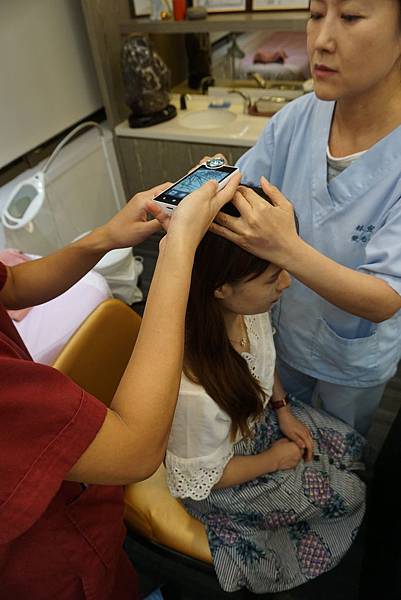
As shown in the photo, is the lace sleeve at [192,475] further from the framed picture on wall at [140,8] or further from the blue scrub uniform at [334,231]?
the framed picture on wall at [140,8]

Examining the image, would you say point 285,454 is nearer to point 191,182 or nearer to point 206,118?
point 191,182

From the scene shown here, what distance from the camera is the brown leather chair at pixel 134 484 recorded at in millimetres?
987

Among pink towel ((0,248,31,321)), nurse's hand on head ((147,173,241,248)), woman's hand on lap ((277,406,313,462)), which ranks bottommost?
woman's hand on lap ((277,406,313,462))

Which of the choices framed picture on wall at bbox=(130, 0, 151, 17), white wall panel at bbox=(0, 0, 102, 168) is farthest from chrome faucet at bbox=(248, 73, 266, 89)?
white wall panel at bbox=(0, 0, 102, 168)

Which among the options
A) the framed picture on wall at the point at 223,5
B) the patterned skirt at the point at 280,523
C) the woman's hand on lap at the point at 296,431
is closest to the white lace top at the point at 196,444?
the patterned skirt at the point at 280,523

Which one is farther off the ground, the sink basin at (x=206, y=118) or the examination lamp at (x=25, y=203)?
the sink basin at (x=206, y=118)

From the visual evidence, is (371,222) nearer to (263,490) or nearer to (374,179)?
(374,179)

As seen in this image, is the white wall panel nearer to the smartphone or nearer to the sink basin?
the sink basin

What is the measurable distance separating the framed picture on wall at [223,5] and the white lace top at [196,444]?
1.87 metres

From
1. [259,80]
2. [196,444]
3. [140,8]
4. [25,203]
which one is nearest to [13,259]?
[25,203]

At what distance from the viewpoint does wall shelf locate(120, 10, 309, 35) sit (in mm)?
1812

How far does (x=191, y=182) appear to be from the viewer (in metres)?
0.68

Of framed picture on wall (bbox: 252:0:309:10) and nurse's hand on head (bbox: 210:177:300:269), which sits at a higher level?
framed picture on wall (bbox: 252:0:309:10)

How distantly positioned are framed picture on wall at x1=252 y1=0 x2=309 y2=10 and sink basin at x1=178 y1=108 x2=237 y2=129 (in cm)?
46
